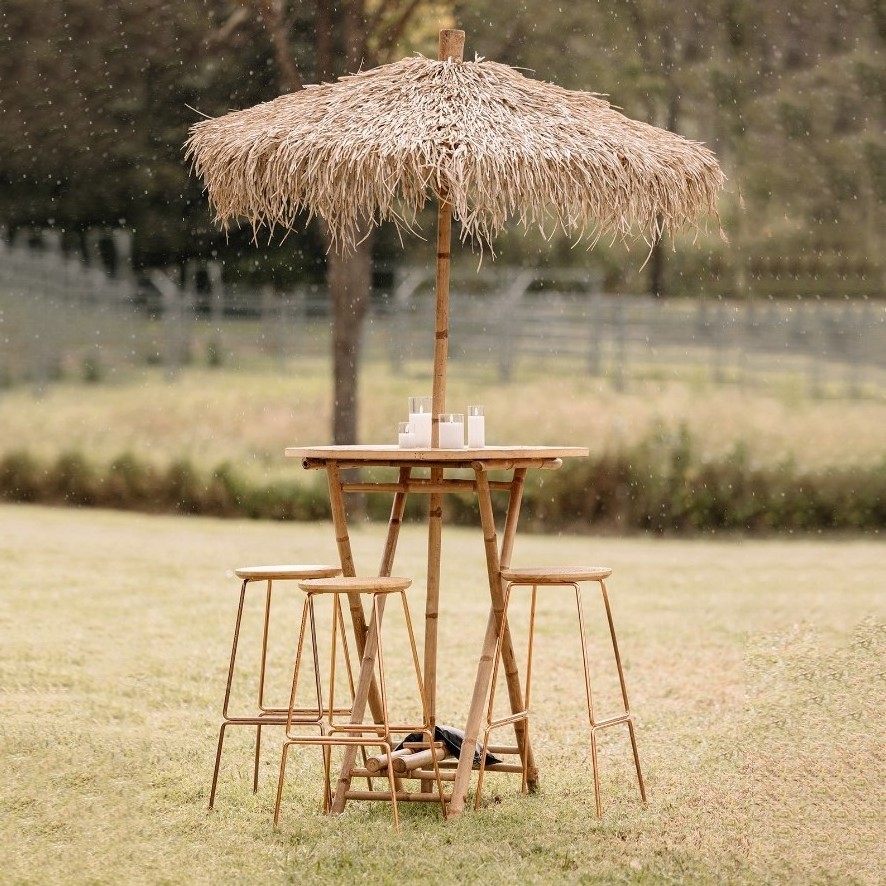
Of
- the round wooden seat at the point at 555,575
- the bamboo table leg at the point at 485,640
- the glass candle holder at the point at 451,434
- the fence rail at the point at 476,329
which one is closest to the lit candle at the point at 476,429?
the glass candle holder at the point at 451,434

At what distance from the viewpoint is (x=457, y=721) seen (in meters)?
5.28

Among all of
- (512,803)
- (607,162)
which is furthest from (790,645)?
(607,162)

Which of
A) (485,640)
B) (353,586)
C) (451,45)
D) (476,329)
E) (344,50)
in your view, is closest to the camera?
(353,586)

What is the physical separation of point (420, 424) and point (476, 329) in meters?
8.10

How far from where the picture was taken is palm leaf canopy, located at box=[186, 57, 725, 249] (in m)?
3.77

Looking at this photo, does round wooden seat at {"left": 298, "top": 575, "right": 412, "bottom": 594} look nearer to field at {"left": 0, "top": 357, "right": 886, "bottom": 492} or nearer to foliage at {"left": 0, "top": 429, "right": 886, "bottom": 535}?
foliage at {"left": 0, "top": 429, "right": 886, "bottom": 535}

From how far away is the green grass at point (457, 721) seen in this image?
358 centimetres

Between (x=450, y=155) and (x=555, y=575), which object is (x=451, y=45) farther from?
(x=555, y=575)

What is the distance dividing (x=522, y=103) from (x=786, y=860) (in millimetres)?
2169

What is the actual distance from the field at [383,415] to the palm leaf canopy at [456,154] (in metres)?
7.25

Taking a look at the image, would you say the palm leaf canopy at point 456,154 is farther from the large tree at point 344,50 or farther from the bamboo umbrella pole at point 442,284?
the large tree at point 344,50

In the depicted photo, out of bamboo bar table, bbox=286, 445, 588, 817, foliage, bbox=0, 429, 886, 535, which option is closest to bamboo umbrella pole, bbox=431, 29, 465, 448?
bamboo bar table, bbox=286, 445, 588, 817

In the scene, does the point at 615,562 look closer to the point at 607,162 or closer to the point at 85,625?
the point at 85,625

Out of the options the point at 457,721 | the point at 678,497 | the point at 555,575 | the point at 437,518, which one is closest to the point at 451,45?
the point at 437,518
